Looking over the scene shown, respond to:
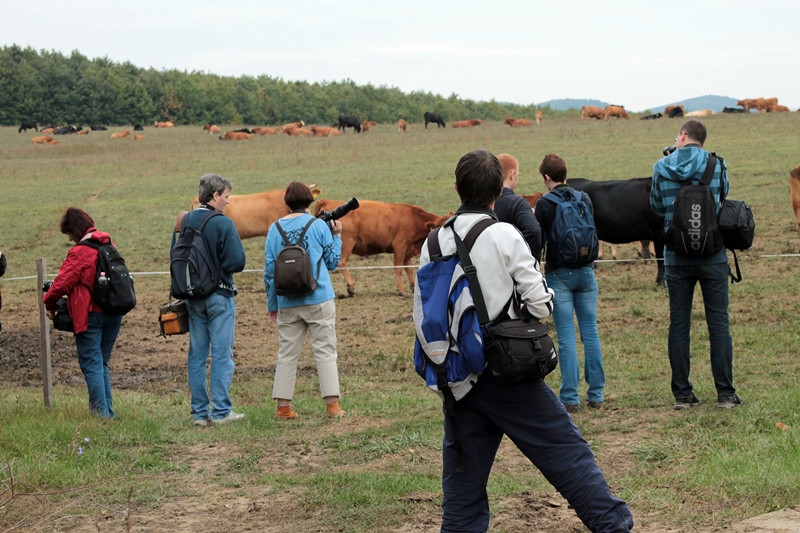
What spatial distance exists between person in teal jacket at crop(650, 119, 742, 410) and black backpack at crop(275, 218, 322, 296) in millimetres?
2656

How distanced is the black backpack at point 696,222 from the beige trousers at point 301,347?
274 cm

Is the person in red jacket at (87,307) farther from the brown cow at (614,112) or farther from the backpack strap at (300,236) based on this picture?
the brown cow at (614,112)

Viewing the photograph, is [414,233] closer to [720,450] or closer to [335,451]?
[335,451]

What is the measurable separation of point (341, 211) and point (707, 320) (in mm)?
2904

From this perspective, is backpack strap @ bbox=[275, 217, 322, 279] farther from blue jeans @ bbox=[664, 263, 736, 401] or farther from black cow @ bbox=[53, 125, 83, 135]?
black cow @ bbox=[53, 125, 83, 135]

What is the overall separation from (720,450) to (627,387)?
7.67 ft

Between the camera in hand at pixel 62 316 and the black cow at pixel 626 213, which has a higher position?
the black cow at pixel 626 213

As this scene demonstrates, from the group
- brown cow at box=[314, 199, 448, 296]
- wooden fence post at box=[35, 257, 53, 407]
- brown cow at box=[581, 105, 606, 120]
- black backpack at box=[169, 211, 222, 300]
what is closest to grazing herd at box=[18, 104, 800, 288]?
brown cow at box=[314, 199, 448, 296]

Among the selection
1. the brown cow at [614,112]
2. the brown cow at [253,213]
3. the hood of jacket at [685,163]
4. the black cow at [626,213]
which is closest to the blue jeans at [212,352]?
the hood of jacket at [685,163]

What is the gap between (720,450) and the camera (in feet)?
19.3

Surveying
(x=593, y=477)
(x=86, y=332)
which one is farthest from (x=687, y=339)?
Answer: (x=86, y=332)

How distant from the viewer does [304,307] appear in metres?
7.61

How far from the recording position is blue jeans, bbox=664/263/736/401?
6801 millimetres

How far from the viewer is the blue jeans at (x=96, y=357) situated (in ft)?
25.0
